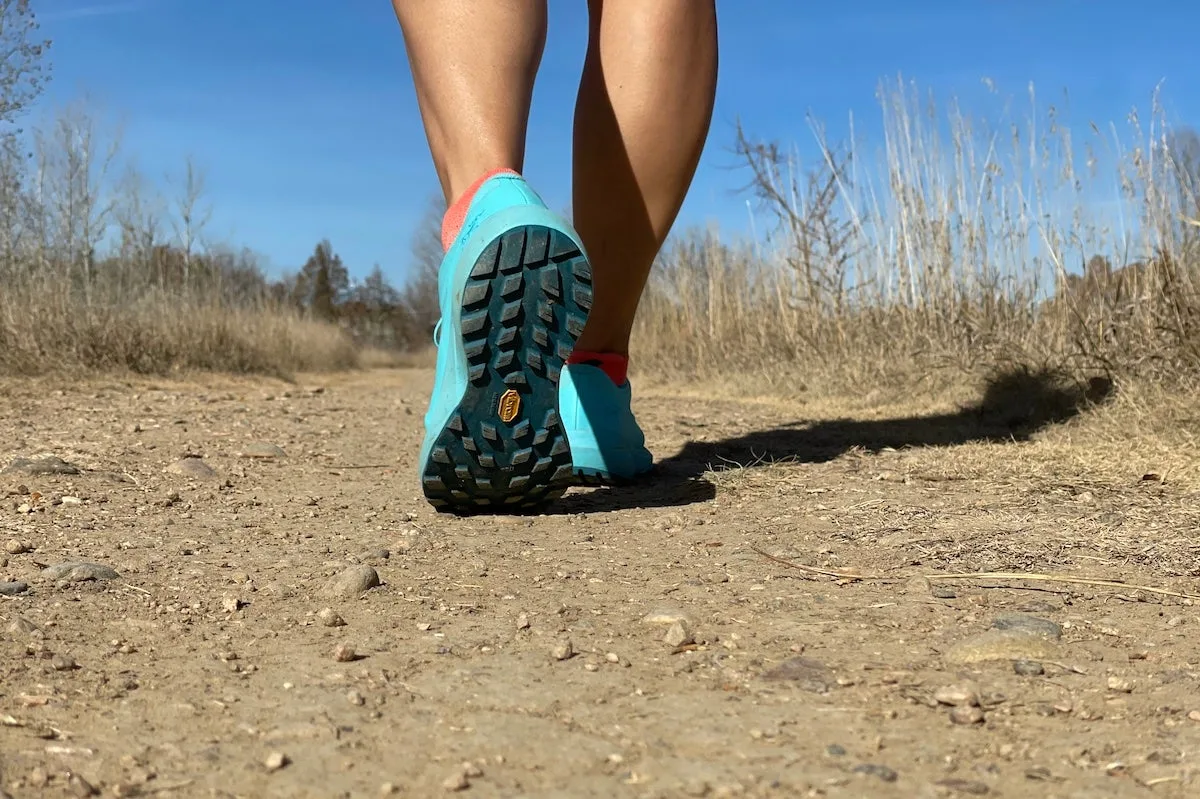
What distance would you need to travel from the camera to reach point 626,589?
1027 millimetres

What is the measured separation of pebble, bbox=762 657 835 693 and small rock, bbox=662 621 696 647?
9 cm

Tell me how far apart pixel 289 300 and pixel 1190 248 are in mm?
11734

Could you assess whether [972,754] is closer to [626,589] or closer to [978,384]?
[626,589]

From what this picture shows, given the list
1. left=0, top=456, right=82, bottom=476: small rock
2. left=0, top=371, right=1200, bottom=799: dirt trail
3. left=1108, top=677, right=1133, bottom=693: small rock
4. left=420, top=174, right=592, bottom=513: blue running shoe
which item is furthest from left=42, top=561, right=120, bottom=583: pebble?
left=1108, top=677, right=1133, bottom=693: small rock

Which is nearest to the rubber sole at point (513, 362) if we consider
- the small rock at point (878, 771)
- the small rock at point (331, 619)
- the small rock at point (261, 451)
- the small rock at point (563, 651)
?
the small rock at point (331, 619)

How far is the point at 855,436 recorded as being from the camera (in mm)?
2342

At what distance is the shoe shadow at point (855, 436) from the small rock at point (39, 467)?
2.93 ft

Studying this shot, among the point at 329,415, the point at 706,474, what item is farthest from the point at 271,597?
the point at 329,415

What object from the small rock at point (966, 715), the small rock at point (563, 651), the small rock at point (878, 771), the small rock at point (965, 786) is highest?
the small rock at point (563, 651)

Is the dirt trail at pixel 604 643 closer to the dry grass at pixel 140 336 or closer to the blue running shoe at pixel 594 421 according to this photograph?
the blue running shoe at pixel 594 421

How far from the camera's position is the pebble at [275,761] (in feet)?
1.97

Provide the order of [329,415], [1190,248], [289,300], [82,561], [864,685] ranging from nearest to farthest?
1. [864,685]
2. [82,561]
3. [1190,248]
4. [329,415]
5. [289,300]

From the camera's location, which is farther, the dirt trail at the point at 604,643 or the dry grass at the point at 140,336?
the dry grass at the point at 140,336

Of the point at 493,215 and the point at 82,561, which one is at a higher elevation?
the point at 493,215
